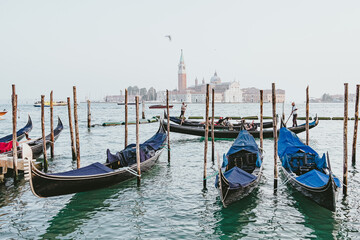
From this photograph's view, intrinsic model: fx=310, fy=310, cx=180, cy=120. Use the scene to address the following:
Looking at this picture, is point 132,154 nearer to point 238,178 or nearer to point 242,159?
point 242,159

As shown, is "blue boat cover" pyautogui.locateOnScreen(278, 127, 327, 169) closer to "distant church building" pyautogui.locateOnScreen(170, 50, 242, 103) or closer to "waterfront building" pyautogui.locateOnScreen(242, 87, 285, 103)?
"distant church building" pyautogui.locateOnScreen(170, 50, 242, 103)

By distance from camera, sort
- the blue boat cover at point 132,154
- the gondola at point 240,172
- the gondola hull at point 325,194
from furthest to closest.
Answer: the blue boat cover at point 132,154, the gondola at point 240,172, the gondola hull at point 325,194

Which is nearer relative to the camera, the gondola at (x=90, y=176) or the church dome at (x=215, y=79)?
the gondola at (x=90, y=176)

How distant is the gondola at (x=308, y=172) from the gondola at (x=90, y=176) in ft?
10.4

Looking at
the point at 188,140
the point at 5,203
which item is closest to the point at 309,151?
the point at 5,203

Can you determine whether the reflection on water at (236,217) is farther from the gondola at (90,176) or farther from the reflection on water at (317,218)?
the gondola at (90,176)

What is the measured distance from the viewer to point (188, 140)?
1403cm

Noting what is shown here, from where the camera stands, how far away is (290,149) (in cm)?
684

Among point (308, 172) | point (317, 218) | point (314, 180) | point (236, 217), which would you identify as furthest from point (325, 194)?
point (236, 217)

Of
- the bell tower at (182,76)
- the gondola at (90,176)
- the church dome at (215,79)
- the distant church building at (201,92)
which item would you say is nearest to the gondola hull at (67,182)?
the gondola at (90,176)

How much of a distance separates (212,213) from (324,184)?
183 centimetres

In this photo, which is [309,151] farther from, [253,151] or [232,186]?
[232,186]

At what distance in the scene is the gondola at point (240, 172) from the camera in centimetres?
487

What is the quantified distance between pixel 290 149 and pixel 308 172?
4.51 feet
